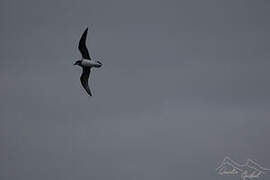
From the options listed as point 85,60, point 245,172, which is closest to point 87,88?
point 85,60

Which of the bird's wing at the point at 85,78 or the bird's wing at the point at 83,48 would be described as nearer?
the bird's wing at the point at 83,48

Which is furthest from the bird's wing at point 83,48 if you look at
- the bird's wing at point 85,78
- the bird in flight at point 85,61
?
the bird's wing at point 85,78

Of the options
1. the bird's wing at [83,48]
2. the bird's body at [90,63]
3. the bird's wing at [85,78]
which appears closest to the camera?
the bird's body at [90,63]

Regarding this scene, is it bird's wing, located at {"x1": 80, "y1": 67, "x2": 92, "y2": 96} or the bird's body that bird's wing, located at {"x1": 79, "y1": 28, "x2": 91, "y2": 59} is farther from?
bird's wing, located at {"x1": 80, "y1": 67, "x2": 92, "y2": 96}

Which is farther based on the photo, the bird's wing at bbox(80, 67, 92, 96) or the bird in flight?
the bird's wing at bbox(80, 67, 92, 96)

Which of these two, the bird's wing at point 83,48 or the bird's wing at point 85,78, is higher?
the bird's wing at point 83,48

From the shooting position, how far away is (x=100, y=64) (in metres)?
46.5

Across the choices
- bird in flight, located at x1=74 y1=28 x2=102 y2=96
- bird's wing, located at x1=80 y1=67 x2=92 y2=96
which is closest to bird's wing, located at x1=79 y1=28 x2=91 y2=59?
bird in flight, located at x1=74 y1=28 x2=102 y2=96

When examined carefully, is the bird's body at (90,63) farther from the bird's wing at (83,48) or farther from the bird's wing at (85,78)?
the bird's wing at (85,78)

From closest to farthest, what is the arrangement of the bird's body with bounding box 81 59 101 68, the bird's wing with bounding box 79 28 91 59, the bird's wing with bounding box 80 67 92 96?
the bird's body with bounding box 81 59 101 68 < the bird's wing with bounding box 79 28 91 59 < the bird's wing with bounding box 80 67 92 96

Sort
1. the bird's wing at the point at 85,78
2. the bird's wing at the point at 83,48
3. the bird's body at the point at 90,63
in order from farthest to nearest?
1. the bird's wing at the point at 85,78
2. the bird's wing at the point at 83,48
3. the bird's body at the point at 90,63

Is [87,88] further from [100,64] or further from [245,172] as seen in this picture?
[245,172]

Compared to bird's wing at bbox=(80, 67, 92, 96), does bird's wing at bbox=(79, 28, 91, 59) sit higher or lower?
higher

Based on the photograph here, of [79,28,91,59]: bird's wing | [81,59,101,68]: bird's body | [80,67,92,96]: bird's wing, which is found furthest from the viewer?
[80,67,92,96]: bird's wing
